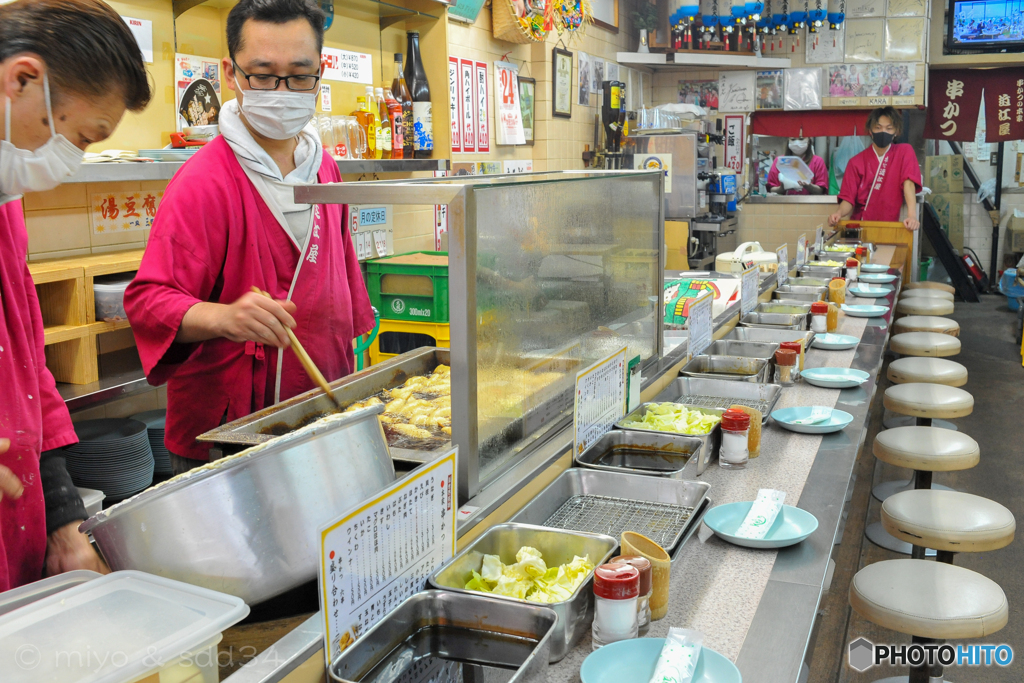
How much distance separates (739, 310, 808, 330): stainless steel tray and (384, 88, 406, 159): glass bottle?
1881 mm

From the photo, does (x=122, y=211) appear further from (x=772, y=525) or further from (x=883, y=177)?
(x=883, y=177)

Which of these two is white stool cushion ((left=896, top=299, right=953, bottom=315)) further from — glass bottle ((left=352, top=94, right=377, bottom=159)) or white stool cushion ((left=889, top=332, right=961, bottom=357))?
glass bottle ((left=352, top=94, right=377, bottom=159))

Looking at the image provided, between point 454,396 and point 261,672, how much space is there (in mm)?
674

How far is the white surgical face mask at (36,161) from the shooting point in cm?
126

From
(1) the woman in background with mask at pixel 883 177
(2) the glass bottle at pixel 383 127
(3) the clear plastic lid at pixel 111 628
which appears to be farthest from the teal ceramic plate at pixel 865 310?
(3) the clear plastic lid at pixel 111 628

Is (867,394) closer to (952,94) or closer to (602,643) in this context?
(602,643)

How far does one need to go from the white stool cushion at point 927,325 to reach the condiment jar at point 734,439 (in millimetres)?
3589

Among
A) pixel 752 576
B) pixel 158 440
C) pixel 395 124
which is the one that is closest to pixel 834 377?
pixel 752 576

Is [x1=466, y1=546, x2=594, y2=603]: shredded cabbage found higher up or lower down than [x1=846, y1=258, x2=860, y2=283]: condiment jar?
lower down

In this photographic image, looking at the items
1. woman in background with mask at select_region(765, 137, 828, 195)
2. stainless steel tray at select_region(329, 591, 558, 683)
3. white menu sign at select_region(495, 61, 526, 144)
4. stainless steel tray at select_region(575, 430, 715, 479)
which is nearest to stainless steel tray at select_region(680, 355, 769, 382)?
stainless steel tray at select_region(575, 430, 715, 479)

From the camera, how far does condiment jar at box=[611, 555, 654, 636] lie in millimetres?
1388

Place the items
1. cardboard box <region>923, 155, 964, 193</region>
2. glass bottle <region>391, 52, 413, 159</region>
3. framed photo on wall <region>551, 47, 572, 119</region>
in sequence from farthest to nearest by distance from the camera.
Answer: cardboard box <region>923, 155, 964, 193</region>
framed photo on wall <region>551, 47, 572, 119</region>
glass bottle <region>391, 52, 413, 159</region>

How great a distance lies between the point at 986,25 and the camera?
9031mm

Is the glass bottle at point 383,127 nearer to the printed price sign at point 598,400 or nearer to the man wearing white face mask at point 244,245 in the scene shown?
the man wearing white face mask at point 244,245
